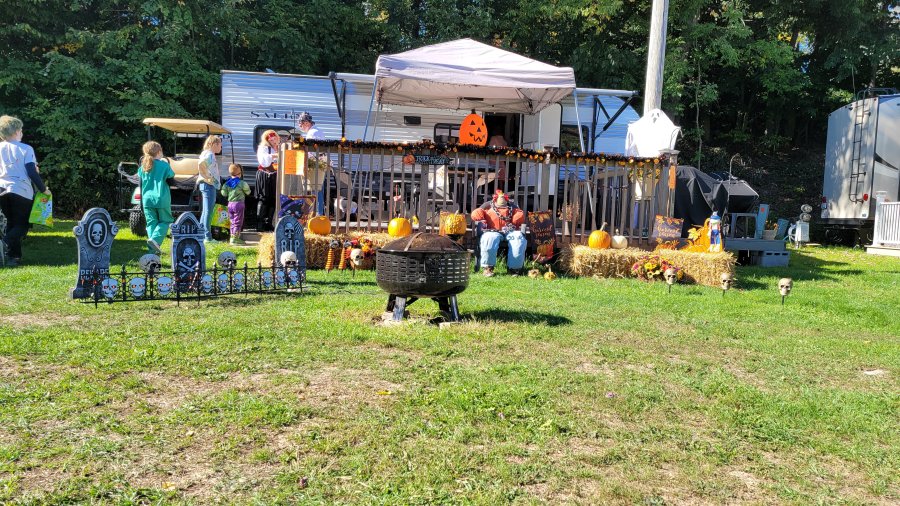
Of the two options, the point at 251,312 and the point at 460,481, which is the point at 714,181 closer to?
the point at 251,312

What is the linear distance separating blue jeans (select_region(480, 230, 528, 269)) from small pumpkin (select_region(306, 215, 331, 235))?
1.93 metres

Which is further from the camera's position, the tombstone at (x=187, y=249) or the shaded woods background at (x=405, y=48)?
the shaded woods background at (x=405, y=48)

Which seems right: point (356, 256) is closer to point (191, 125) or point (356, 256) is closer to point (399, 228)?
point (399, 228)

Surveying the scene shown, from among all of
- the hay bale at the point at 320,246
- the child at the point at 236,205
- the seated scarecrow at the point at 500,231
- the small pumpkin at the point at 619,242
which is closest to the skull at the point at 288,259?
the hay bale at the point at 320,246

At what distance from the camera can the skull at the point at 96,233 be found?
20.0 feet

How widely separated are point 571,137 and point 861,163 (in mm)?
6612

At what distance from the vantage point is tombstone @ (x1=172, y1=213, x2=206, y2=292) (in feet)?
20.5

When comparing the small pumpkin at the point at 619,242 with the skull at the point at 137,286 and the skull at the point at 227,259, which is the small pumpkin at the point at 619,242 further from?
the skull at the point at 137,286

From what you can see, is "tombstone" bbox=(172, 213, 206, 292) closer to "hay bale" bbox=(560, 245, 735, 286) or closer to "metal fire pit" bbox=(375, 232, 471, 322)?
"metal fire pit" bbox=(375, 232, 471, 322)

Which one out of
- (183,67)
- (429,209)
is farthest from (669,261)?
(183,67)

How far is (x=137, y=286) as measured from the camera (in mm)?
5930

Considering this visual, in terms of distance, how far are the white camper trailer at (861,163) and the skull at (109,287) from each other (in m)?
15.2

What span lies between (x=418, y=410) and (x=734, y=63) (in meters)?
19.5

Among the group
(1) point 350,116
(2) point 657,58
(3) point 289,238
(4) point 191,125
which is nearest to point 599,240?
(2) point 657,58
